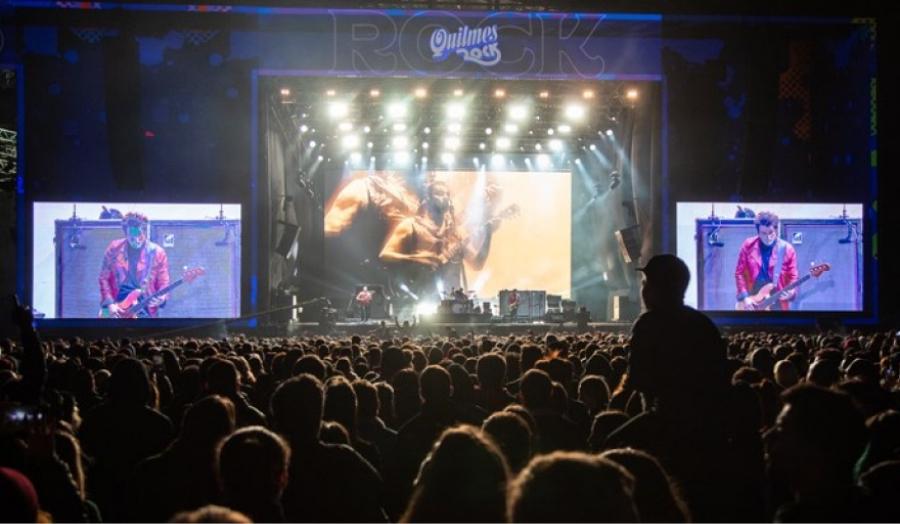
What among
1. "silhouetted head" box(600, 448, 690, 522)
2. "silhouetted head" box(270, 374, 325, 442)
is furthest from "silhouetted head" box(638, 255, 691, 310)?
"silhouetted head" box(600, 448, 690, 522)

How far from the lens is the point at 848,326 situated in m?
26.3

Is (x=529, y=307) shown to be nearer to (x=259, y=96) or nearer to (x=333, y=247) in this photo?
(x=333, y=247)

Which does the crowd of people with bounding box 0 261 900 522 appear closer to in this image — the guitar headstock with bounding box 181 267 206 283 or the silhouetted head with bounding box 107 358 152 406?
the silhouetted head with bounding box 107 358 152 406

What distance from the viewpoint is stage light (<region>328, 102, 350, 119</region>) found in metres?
29.6

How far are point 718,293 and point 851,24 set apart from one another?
9.61 metres

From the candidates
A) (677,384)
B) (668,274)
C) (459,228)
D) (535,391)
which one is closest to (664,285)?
(668,274)

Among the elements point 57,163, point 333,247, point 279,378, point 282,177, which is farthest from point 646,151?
point 279,378

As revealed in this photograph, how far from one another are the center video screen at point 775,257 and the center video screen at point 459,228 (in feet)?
35.7

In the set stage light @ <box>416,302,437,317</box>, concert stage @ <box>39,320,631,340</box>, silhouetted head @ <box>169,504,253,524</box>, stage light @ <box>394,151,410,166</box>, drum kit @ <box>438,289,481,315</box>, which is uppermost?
stage light @ <box>394,151,410,166</box>

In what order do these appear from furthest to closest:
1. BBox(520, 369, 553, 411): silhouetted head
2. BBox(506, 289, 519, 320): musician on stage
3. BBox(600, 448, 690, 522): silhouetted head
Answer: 1. BBox(506, 289, 519, 320): musician on stage
2. BBox(520, 369, 553, 411): silhouetted head
3. BBox(600, 448, 690, 522): silhouetted head

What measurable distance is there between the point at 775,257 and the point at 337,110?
15.6 meters

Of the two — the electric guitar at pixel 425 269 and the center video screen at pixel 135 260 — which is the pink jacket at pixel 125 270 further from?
the electric guitar at pixel 425 269

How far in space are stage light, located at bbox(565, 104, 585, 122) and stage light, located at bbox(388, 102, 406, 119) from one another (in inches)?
234

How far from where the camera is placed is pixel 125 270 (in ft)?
82.3
